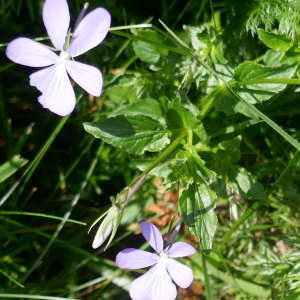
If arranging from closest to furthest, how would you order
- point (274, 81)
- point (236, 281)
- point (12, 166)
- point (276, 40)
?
point (274, 81) → point (276, 40) → point (12, 166) → point (236, 281)

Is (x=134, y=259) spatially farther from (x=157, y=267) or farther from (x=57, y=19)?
(x=57, y=19)

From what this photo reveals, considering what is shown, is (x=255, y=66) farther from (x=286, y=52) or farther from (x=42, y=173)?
(x=42, y=173)

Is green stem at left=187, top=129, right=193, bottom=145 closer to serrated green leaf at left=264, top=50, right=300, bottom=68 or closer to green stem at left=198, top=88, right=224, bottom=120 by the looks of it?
green stem at left=198, top=88, right=224, bottom=120

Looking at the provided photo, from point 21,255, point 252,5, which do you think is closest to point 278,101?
point 252,5

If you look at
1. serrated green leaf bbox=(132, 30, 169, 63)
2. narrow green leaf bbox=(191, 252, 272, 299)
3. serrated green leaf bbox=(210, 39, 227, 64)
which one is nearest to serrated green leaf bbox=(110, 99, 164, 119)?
serrated green leaf bbox=(132, 30, 169, 63)

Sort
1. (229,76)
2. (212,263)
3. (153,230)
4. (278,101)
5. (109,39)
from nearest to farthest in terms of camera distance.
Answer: (153,230), (229,76), (278,101), (109,39), (212,263)

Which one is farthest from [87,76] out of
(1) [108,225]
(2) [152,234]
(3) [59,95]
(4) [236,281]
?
(4) [236,281]

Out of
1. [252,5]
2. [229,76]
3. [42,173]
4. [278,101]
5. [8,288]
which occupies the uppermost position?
[252,5]
